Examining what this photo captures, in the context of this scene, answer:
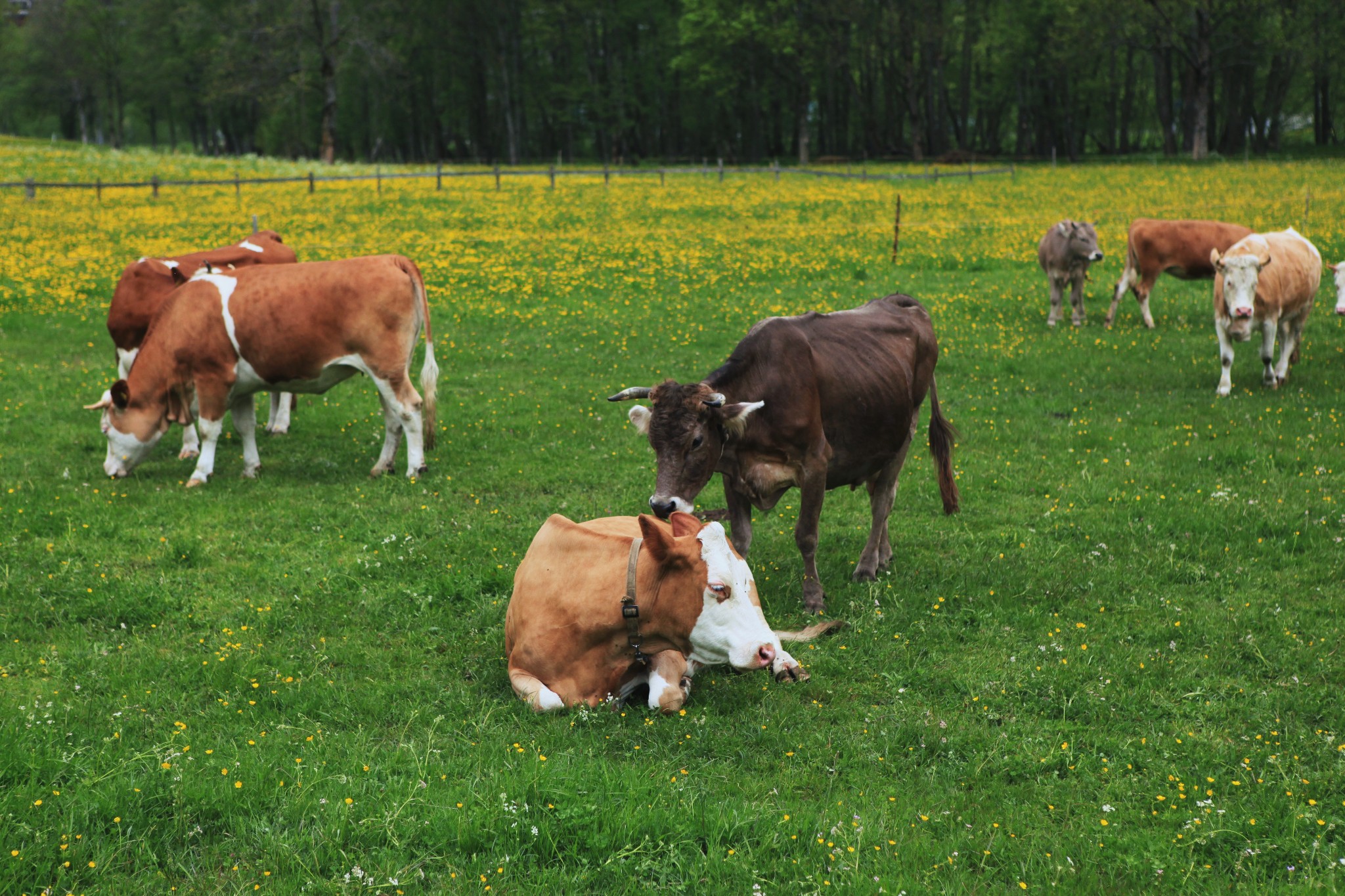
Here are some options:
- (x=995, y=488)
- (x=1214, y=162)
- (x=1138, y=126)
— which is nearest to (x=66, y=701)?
(x=995, y=488)

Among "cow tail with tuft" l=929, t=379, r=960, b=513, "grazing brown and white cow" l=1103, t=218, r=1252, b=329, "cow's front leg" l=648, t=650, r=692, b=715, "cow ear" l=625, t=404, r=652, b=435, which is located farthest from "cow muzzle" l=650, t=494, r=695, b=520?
"grazing brown and white cow" l=1103, t=218, r=1252, b=329

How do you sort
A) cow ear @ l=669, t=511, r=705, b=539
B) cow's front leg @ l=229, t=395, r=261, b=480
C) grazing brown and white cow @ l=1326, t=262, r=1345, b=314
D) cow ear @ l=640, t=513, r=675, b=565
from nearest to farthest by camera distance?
1. cow ear @ l=640, t=513, r=675, b=565
2. cow ear @ l=669, t=511, r=705, b=539
3. cow's front leg @ l=229, t=395, r=261, b=480
4. grazing brown and white cow @ l=1326, t=262, r=1345, b=314

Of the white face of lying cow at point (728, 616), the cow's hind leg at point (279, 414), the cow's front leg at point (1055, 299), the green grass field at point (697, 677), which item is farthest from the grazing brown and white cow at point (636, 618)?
the cow's front leg at point (1055, 299)

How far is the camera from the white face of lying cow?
19.9 ft

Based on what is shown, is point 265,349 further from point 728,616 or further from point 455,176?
point 455,176

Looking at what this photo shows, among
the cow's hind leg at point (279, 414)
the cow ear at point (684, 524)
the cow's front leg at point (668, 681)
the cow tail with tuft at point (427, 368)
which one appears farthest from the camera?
the cow's hind leg at point (279, 414)

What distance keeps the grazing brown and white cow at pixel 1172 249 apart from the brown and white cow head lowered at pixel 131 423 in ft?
51.6

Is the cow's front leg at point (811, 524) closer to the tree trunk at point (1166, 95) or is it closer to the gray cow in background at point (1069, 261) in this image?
the gray cow in background at point (1069, 261)

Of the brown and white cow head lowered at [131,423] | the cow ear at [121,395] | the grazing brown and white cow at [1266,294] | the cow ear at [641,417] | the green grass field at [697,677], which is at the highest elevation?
the grazing brown and white cow at [1266,294]

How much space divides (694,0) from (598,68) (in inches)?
474

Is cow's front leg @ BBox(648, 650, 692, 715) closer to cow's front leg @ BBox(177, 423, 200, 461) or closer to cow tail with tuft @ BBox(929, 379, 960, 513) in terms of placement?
cow tail with tuft @ BBox(929, 379, 960, 513)

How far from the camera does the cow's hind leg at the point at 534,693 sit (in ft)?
20.6

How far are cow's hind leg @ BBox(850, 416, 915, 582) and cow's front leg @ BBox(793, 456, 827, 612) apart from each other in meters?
0.76

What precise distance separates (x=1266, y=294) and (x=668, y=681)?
1174 cm
